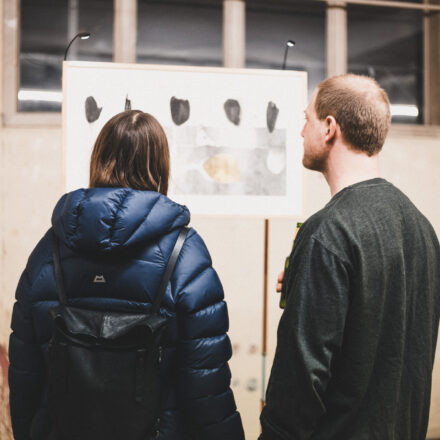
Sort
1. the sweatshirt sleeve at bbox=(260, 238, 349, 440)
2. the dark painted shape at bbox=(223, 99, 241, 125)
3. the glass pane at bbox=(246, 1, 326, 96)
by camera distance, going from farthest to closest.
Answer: the glass pane at bbox=(246, 1, 326, 96), the dark painted shape at bbox=(223, 99, 241, 125), the sweatshirt sleeve at bbox=(260, 238, 349, 440)

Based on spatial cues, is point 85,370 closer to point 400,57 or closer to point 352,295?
point 352,295

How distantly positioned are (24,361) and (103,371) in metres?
0.29

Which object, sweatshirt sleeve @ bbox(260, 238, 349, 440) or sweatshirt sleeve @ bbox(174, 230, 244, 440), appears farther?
sweatshirt sleeve @ bbox(174, 230, 244, 440)

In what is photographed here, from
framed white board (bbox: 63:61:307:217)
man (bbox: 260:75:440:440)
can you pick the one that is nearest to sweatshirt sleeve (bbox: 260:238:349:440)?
man (bbox: 260:75:440:440)

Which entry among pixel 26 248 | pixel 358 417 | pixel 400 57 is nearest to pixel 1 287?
pixel 26 248

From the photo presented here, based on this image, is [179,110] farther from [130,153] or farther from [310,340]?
[310,340]

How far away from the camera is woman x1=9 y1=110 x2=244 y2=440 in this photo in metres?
0.98

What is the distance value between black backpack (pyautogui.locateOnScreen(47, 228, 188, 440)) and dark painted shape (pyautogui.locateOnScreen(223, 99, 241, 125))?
1089mm

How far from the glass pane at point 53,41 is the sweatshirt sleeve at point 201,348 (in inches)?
69.1

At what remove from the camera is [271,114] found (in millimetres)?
1828

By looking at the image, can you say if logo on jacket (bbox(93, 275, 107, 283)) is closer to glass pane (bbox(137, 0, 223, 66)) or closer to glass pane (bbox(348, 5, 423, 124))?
glass pane (bbox(137, 0, 223, 66))

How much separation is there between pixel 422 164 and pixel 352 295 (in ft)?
6.41

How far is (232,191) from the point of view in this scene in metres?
1.85

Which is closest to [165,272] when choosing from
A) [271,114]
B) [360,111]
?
[360,111]
